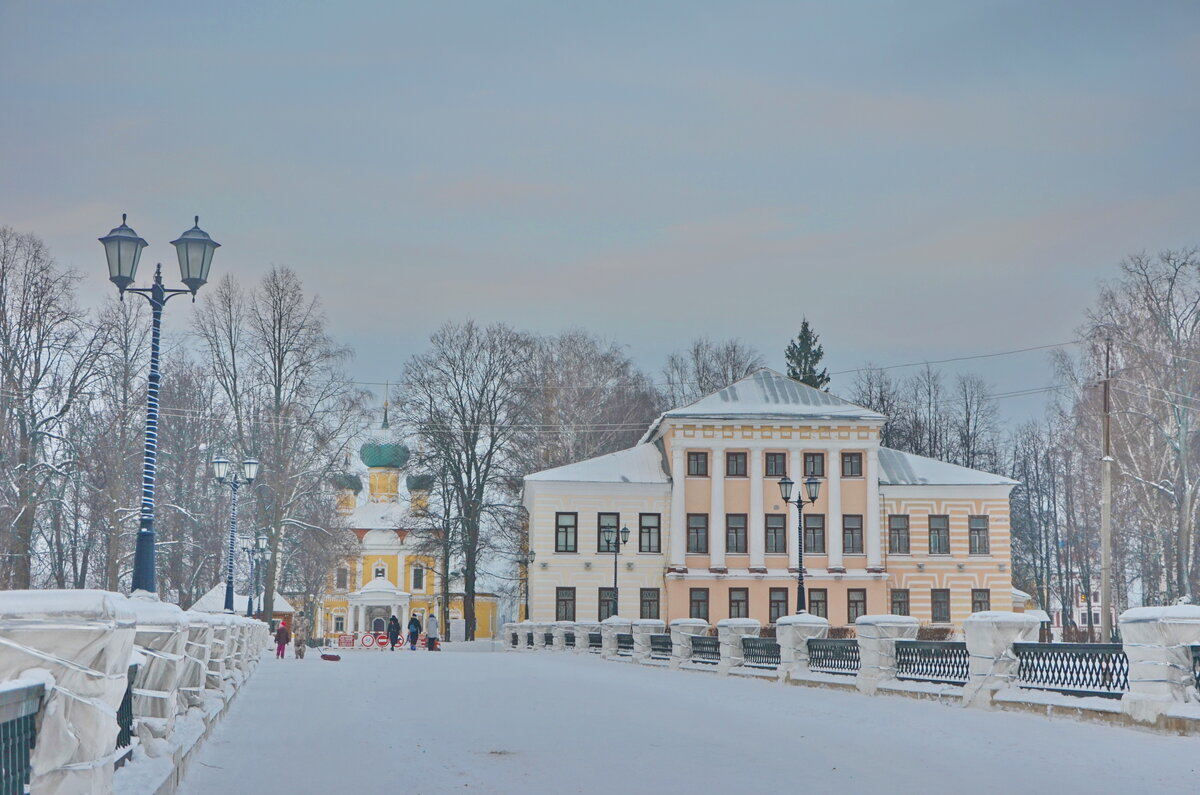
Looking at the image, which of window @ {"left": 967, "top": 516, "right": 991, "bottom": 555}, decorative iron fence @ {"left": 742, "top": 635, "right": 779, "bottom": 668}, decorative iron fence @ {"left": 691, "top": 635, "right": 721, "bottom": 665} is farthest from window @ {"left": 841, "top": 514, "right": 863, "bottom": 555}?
decorative iron fence @ {"left": 742, "top": 635, "right": 779, "bottom": 668}

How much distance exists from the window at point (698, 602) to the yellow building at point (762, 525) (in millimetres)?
59

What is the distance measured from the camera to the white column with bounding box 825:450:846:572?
2254 inches

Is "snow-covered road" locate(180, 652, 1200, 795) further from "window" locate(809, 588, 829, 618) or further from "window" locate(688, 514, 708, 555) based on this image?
"window" locate(688, 514, 708, 555)

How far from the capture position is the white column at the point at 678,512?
186ft

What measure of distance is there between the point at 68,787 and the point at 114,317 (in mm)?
41182

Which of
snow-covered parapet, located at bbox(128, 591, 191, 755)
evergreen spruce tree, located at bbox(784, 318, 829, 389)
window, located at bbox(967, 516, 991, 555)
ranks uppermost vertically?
evergreen spruce tree, located at bbox(784, 318, 829, 389)

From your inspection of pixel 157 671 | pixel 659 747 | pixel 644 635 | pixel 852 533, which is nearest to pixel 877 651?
pixel 659 747

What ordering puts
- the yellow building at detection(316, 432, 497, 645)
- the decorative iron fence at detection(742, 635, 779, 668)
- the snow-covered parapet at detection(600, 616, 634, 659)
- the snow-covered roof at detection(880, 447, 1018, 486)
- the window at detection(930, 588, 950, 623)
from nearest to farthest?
the decorative iron fence at detection(742, 635, 779, 668), the snow-covered parapet at detection(600, 616, 634, 659), the window at detection(930, 588, 950, 623), the snow-covered roof at detection(880, 447, 1018, 486), the yellow building at detection(316, 432, 497, 645)

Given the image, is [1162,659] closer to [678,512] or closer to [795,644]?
[795,644]

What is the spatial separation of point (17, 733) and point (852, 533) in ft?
181

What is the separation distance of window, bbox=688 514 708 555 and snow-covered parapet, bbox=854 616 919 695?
37.2 meters

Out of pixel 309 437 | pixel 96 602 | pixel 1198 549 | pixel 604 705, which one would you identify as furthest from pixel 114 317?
pixel 96 602

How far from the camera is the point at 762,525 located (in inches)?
2264

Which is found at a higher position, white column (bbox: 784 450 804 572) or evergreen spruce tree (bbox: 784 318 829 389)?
evergreen spruce tree (bbox: 784 318 829 389)
